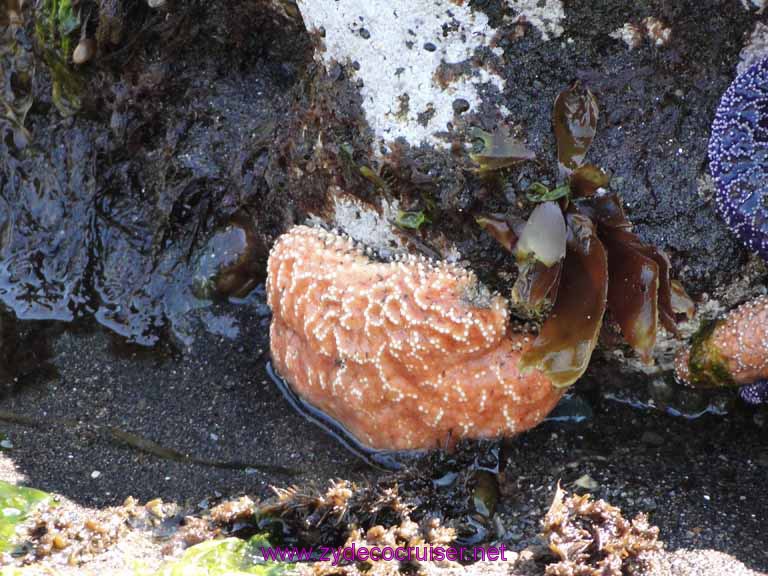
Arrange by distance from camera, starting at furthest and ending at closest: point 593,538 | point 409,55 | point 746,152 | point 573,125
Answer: point 409,55, point 573,125, point 746,152, point 593,538

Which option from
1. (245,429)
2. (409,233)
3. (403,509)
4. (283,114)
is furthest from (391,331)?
(283,114)

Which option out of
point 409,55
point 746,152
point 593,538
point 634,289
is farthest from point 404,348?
point 746,152

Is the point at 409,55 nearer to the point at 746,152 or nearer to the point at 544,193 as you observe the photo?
the point at 544,193

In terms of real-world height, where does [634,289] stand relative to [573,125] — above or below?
below

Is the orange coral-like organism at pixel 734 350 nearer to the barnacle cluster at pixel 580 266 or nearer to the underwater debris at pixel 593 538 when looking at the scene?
the barnacle cluster at pixel 580 266

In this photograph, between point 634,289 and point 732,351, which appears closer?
point 634,289

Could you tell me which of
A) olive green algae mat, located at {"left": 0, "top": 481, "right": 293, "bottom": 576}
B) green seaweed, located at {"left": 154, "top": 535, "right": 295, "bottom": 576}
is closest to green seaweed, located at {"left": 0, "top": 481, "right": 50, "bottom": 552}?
olive green algae mat, located at {"left": 0, "top": 481, "right": 293, "bottom": 576}

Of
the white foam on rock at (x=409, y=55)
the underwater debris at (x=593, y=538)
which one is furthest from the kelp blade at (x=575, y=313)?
the white foam on rock at (x=409, y=55)

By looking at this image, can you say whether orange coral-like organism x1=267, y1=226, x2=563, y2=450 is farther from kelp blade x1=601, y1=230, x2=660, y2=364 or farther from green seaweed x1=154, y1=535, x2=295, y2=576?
green seaweed x1=154, y1=535, x2=295, y2=576
